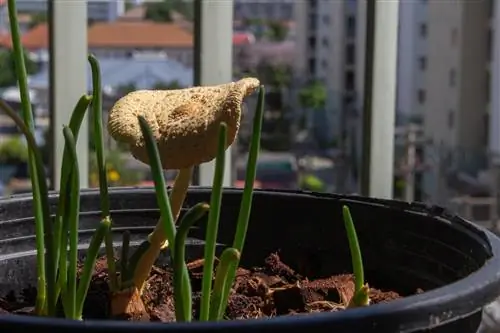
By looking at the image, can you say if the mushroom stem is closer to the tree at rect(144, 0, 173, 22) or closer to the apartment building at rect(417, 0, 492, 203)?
the apartment building at rect(417, 0, 492, 203)

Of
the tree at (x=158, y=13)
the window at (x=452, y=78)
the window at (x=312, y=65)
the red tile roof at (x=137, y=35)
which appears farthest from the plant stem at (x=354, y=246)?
the window at (x=312, y=65)

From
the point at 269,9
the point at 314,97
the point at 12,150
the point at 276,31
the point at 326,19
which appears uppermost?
the point at 269,9

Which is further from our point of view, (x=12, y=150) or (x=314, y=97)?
(x=314, y=97)

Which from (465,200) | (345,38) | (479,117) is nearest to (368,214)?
(465,200)

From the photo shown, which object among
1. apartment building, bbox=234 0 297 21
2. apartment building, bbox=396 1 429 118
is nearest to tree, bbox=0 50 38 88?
apartment building, bbox=396 1 429 118

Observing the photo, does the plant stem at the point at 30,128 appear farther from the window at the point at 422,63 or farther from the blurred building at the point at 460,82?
the window at the point at 422,63

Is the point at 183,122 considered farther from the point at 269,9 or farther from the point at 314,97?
the point at 269,9

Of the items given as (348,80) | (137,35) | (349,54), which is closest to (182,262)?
(349,54)
